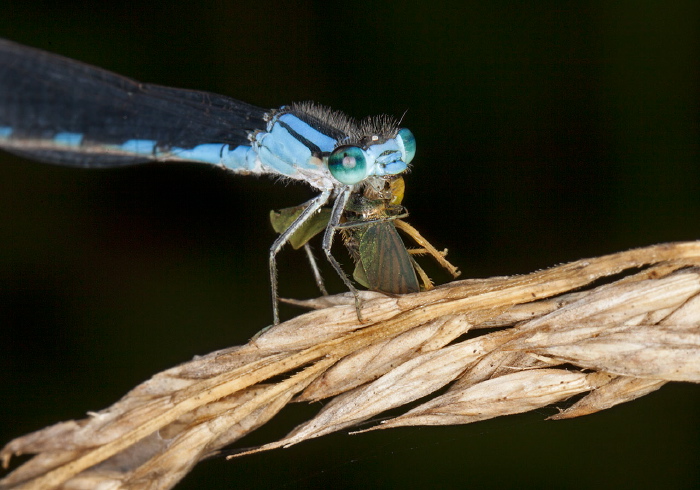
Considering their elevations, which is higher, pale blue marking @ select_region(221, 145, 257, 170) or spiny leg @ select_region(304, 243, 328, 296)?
pale blue marking @ select_region(221, 145, 257, 170)

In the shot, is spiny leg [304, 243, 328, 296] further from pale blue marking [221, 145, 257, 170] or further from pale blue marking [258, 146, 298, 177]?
pale blue marking [221, 145, 257, 170]

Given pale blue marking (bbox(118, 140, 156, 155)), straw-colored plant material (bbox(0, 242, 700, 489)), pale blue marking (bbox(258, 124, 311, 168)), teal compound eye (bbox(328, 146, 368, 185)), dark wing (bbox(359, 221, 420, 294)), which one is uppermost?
pale blue marking (bbox(118, 140, 156, 155))

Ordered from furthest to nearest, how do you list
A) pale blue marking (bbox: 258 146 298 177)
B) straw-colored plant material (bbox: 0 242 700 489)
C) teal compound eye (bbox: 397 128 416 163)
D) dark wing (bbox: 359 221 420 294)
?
pale blue marking (bbox: 258 146 298 177), teal compound eye (bbox: 397 128 416 163), dark wing (bbox: 359 221 420 294), straw-colored plant material (bbox: 0 242 700 489)

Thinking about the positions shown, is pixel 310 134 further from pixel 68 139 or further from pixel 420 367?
pixel 420 367

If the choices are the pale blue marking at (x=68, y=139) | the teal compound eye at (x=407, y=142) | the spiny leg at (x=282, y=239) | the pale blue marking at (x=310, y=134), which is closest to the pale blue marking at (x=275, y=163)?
the pale blue marking at (x=310, y=134)

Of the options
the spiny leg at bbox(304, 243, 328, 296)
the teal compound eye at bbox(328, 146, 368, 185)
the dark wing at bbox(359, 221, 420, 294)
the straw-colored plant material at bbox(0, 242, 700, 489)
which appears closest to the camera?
the straw-colored plant material at bbox(0, 242, 700, 489)

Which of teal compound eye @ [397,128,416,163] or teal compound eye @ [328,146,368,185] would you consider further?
teal compound eye @ [397,128,416,163]

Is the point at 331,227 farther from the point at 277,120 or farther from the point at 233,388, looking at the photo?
the point at 233,388

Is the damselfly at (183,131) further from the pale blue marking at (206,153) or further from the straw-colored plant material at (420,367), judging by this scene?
the straw-colored plant material at (420,367)

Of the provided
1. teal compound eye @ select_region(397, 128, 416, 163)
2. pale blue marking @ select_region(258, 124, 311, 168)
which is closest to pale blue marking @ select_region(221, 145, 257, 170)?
pale blue marking @ select_region(258, 124, 311, 168)
